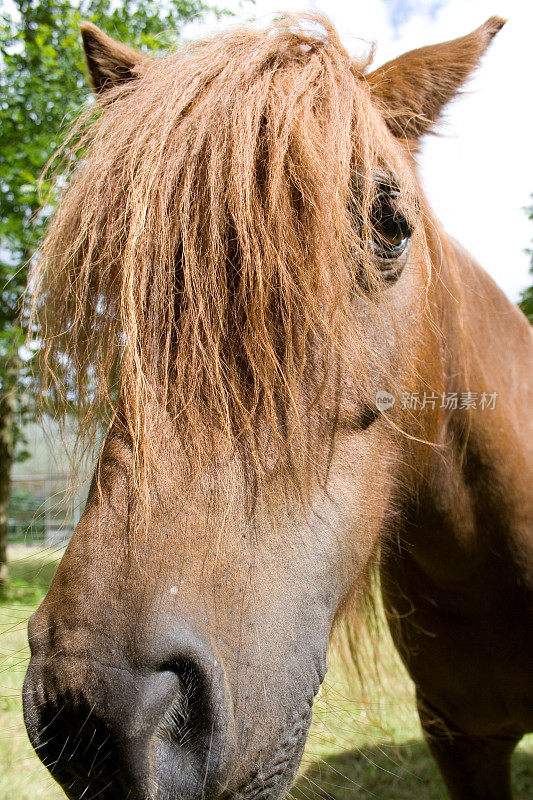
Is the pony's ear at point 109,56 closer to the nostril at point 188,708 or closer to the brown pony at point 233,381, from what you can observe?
the brown pony at point 233,381

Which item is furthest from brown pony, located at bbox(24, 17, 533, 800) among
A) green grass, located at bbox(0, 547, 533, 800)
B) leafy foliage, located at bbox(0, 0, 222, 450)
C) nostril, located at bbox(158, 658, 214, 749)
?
leafy foliage, located at bbox(0, 0, 222, 450)

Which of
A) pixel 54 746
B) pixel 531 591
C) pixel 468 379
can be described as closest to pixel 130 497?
pixel 54 746

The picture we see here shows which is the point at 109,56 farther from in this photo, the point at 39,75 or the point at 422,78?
the point at 39,75

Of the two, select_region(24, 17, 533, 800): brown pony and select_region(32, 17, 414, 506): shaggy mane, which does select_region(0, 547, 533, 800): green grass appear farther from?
select_region(32, 17, 414, 506): shaggy mane

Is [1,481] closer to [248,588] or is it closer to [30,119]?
[30,119]

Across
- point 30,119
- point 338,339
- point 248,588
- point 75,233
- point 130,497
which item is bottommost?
point 248,588

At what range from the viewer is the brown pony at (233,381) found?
2.92 ft

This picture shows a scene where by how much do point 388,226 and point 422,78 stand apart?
0.56 m

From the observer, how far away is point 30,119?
19.5 ft

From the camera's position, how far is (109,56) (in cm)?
175

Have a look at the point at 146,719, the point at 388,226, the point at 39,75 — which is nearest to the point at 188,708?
the point at 146,719

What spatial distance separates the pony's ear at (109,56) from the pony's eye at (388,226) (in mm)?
943

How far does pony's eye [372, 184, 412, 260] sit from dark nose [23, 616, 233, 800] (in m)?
0.99

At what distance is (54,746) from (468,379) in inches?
61.8
